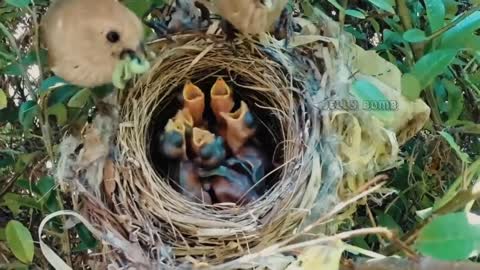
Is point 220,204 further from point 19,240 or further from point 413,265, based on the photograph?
point 413,265

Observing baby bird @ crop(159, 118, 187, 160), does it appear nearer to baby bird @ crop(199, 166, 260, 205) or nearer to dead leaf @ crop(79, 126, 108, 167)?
baby bird @ crop(199, 166, 260, 205)

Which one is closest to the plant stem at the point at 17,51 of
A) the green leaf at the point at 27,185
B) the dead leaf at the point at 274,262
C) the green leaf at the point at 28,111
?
the green leaf at the point at 28,111

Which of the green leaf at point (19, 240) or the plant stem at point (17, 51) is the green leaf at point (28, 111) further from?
the green leaf at point (19, 240)

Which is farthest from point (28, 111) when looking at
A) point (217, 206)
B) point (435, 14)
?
point (435, 14)

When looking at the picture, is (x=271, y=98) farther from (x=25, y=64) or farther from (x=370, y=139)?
(x=25, y=64)

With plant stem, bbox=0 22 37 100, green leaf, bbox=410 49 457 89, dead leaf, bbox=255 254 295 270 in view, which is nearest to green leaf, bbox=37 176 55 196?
plant stem, bbox=0 22 37 100

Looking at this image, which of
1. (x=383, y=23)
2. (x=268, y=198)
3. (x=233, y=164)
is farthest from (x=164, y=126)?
(x=383, y=23)

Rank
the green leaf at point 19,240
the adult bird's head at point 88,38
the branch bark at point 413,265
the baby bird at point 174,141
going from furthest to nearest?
the baby bird at point 174,141, the green leaf at point 19,240, the adult bird's head at point 88,38, the branch bark at point 413,265
